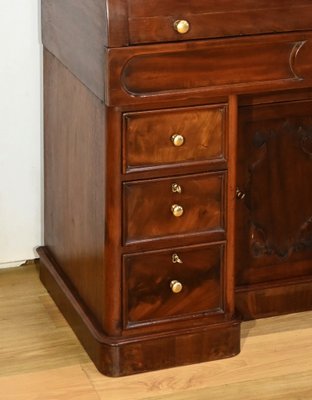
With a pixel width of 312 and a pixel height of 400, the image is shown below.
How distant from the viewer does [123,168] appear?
2.50 meters

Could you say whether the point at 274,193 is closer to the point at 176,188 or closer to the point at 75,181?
the point at 176,188

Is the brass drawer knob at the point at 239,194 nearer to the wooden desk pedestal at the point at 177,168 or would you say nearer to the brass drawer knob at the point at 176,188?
the wooden desk pedestal at the point at 177,168

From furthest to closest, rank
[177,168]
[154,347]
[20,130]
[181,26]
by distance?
1. [20,130]
2. [154,347]
3. [177,168]
4. [181,26]

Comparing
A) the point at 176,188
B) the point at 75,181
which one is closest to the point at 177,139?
the point at 176,188

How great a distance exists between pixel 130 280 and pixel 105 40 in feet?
1.86

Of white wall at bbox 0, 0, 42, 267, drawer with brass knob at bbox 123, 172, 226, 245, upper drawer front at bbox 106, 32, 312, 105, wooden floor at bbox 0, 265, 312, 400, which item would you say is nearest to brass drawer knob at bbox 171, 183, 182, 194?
drawer with brass knob at bbox 123, 172, 226, 245

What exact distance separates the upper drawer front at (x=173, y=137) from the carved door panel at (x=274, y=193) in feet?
0.60

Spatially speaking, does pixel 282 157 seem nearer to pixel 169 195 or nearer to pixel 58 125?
pixel 169 195

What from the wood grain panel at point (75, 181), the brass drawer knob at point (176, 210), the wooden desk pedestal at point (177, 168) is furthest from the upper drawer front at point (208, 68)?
the brass drawer knob at point (176, 210)

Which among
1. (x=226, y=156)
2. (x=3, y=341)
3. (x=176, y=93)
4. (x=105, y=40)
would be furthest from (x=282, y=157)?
(x=3, y=341)

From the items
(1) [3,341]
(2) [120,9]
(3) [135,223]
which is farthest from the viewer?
(1) [3,341]

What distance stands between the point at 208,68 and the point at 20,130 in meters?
0.77

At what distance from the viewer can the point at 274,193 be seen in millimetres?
2832

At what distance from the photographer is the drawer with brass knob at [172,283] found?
260cm
